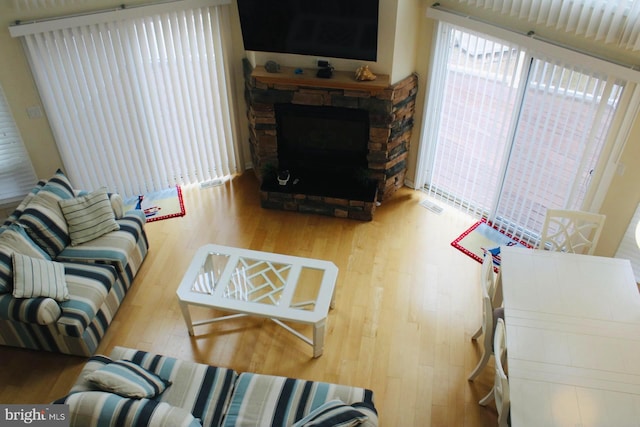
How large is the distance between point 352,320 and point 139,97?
9.66 feet

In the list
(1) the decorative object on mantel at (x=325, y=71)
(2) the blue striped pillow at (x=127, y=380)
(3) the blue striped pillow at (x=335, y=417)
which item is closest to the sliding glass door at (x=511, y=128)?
(1) the decorative object on mantel at (x=325, y=71)

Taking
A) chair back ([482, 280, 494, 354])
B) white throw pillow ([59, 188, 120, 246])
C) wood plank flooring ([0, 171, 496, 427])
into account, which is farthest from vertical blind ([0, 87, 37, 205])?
chair back ([482, 280, 494, 354])

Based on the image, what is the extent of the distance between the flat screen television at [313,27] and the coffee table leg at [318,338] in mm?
2452

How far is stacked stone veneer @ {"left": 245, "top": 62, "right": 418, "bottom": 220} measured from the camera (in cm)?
496

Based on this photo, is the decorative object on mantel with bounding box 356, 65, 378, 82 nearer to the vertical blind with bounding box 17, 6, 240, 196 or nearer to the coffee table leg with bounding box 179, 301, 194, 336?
the vertical blind with bounding box 17, 6, 240, 196

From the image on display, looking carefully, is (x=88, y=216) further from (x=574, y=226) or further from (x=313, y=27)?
(x=574, y=226)

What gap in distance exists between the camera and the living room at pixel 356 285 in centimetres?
387

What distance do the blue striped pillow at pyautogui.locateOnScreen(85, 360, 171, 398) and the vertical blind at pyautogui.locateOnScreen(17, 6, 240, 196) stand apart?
2.63 meters

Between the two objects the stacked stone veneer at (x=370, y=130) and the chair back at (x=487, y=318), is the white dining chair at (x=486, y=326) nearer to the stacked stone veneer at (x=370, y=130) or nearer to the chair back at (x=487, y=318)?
the chair back at (x=487, y=318)

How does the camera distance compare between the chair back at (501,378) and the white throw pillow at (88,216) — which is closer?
the chair back at (501,378)

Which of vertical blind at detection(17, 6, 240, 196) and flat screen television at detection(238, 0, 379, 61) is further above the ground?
flat screen television at detection(238, 0, 379, 61)

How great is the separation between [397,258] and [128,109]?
2969 mm

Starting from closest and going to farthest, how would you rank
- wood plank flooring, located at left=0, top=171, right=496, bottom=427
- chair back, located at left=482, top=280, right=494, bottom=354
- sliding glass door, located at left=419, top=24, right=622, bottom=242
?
1. chair back, located at left=482, top=280, right=494, bottom=354
2. wood plank flooring, located at left=0, top=171, right=496, bottom=427
3. sliding glass door, located at left=419, top=24, right=622, bottom=242

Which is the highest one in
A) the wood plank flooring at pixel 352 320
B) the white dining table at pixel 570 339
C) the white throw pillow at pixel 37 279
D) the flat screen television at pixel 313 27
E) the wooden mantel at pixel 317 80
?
the flat screen television at pixel 313 27
